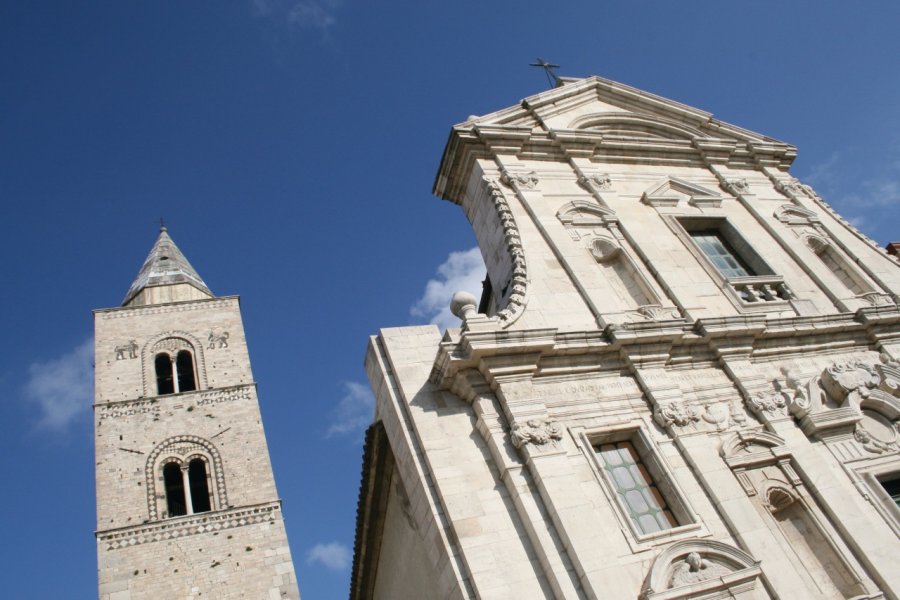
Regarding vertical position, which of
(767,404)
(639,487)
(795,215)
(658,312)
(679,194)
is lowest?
(639,487)

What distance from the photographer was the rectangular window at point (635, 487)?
8.92m

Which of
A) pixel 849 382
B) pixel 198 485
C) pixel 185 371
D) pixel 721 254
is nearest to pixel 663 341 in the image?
pixel 849 382

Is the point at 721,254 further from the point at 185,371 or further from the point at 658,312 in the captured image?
the point at 185,371

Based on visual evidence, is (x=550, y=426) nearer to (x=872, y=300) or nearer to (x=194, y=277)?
(x=872, y=300)

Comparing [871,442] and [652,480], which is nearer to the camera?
[652,480]

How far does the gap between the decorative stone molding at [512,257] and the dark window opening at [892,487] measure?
18.1 feet

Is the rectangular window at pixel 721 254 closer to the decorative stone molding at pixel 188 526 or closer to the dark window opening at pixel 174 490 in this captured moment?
the decorative stone molding at pixel 188 526

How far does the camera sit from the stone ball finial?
1045cm

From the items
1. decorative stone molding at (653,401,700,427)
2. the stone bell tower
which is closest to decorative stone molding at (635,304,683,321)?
decorative stone molding at (653,401,700,427)

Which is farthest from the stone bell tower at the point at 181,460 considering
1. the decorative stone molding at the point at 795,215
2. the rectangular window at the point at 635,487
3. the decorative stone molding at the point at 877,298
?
the decorative stone molding at the point at 877,298

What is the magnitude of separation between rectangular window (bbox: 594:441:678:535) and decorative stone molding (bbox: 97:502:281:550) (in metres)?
15.9

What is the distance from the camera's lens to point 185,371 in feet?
92.9

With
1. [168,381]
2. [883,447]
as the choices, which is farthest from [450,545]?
[168,381]

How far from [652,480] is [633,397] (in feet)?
3.81
